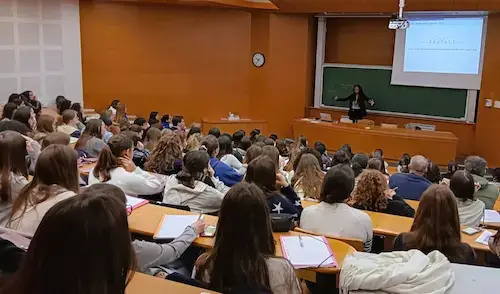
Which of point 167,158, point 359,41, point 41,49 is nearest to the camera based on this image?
point 167,158

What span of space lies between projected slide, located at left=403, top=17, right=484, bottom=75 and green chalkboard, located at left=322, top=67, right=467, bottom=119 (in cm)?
51

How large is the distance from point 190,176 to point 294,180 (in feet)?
4.30

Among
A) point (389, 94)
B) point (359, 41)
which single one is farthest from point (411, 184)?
point (359, 41)

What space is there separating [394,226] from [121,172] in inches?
88.5

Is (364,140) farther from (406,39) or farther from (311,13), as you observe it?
(311,13)

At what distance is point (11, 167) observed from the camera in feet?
10.9

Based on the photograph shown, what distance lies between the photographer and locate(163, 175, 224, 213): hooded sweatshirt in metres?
4.09

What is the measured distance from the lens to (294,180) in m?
5.02

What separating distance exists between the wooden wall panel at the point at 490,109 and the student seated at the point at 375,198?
7.58 m

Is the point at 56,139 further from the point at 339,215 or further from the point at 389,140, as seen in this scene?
the point at 389,140

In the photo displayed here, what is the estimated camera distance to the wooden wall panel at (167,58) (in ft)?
36.0

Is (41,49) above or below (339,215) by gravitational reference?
above

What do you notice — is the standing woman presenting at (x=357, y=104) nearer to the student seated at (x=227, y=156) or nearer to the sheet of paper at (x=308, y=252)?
the student seated at (x=227, y=156)

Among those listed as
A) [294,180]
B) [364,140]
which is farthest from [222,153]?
[364,140]
